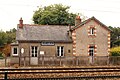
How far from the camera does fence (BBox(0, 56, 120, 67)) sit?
104 ft

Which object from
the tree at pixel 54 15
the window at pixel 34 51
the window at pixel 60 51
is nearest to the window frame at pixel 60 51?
the window at pixel 60 51

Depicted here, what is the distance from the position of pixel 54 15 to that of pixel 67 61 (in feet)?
90.0

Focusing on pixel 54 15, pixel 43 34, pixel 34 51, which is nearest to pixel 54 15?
pixel 54 15

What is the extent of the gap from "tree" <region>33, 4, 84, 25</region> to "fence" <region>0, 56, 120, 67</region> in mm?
25769

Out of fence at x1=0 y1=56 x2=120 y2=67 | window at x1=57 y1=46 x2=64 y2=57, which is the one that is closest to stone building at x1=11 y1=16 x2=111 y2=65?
window at x1=57 y1=46 x2=64 y2=57

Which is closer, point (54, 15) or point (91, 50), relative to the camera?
point (91, 50)

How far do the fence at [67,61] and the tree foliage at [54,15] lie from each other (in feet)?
84.5

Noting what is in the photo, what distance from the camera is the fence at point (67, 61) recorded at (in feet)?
104

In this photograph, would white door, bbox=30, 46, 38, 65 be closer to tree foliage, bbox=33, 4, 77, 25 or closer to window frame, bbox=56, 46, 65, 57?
window frame, bbox=56, 46, 65, 57

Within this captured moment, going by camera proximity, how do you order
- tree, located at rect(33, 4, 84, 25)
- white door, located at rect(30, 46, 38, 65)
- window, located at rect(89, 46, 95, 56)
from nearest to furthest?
1. white door, located at rect(30, 46, 38, 65)
2. window, located at rect(89, 46, 95, 56)
3. tree, located at rect(33, 4, 84, 25)

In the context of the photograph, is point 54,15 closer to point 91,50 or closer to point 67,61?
point 91,50

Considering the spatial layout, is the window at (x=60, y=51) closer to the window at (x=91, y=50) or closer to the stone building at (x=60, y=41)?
the stone building at (x=60, y=41)

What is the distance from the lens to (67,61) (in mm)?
32375

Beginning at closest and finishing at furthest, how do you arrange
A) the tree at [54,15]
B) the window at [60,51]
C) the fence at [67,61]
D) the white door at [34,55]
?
1. the fence at [67,61]
2. the white door at [34,55]
3. the window at [60,51]
4. the tree at [54,15]
